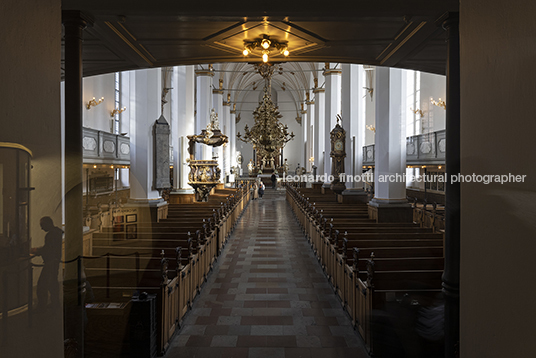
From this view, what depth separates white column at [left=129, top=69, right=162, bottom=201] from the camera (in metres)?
7.72

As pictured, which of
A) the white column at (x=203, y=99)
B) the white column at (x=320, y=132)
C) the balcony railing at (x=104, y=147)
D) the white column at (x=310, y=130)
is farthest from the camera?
the white column at (x=310, y=130)

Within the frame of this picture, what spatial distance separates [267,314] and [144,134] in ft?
16.3

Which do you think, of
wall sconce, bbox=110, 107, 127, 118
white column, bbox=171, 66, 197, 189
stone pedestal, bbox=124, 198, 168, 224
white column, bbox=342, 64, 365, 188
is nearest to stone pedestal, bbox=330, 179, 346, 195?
white column, bbox=342, 64, 365, 188

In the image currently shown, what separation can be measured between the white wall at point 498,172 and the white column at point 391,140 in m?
6.11

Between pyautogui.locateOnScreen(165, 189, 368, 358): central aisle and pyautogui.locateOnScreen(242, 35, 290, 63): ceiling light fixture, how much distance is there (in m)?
3.58

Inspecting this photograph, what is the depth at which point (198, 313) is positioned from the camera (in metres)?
4.76

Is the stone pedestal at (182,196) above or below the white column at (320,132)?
below

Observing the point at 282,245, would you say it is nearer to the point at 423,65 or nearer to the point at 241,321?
the point at 241,321

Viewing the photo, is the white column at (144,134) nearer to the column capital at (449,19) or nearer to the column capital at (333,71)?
the column capital at (449,19)

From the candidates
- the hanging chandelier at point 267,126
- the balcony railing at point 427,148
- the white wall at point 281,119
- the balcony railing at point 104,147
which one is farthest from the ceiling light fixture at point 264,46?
the white wall at point 281,119

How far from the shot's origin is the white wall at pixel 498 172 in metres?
1.09

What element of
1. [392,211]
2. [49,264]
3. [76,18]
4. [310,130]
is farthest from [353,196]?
[310,130]

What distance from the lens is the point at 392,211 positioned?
736cm

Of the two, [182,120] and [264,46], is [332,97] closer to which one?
[182,120]
